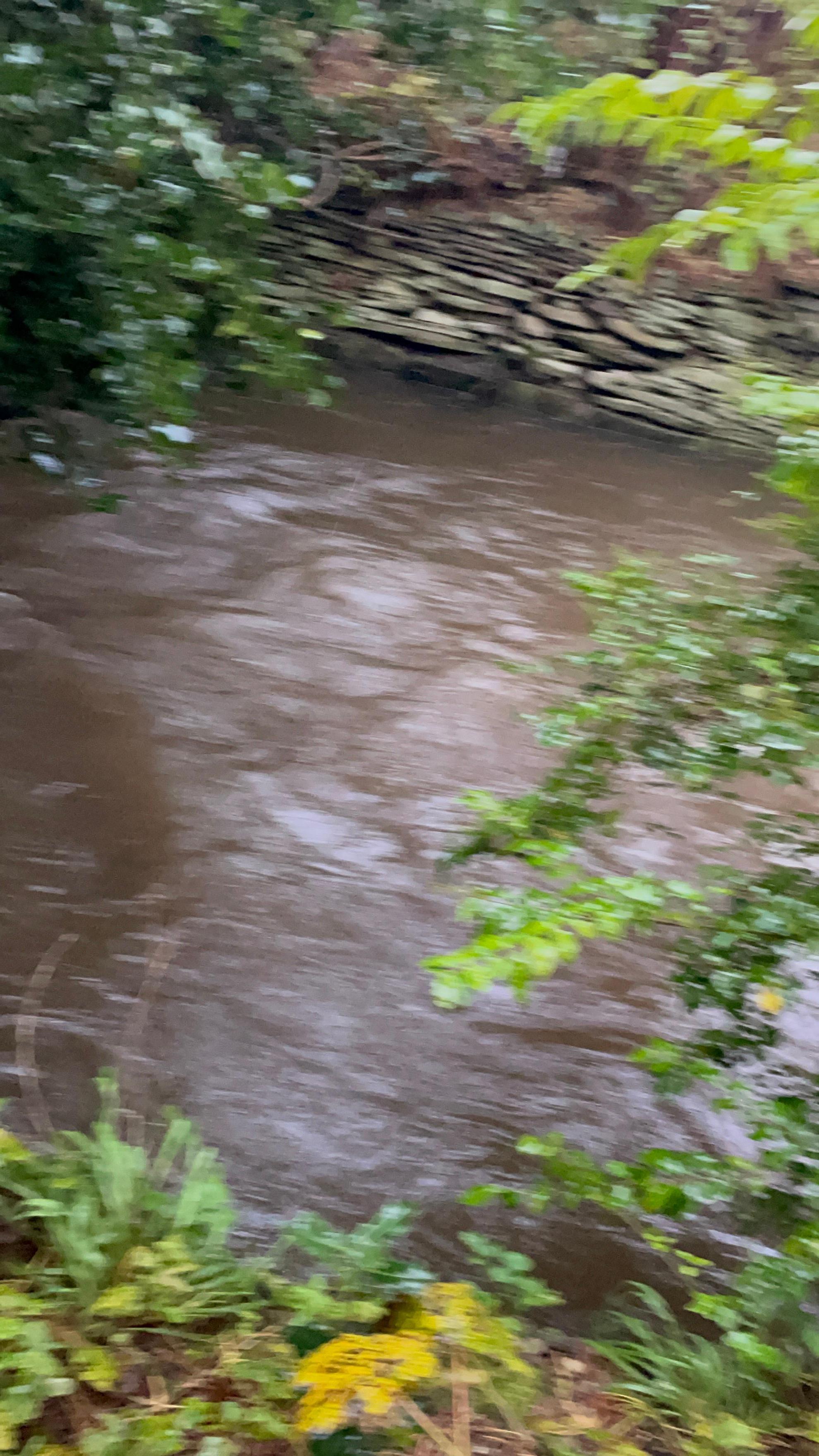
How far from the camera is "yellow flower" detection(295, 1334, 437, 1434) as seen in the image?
→ 116cm

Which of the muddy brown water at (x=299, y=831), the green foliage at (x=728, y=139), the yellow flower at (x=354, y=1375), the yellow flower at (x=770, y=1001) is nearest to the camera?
the green foliage at (x=728, y=139)

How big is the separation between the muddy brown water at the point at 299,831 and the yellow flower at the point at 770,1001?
11.4 inches

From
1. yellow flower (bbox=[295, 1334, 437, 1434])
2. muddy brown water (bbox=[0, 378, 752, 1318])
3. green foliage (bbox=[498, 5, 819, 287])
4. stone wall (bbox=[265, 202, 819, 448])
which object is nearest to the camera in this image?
green foliage (bbox=[498, 5, 819, 287])

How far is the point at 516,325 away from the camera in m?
7.24

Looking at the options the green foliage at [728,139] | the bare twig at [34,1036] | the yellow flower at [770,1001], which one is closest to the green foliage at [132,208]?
the green foliage at [728,139]

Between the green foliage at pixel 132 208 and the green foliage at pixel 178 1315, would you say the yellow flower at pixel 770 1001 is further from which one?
the green foliage at pixel 132 208

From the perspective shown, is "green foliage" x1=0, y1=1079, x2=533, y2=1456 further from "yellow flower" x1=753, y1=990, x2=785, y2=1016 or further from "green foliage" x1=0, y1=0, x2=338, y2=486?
"green foliage" x1=0, y1=0, x2=338, y2=486

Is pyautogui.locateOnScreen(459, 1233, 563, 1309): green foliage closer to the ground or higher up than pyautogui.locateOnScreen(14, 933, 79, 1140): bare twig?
closer to the ground

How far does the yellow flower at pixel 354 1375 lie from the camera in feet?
3.79

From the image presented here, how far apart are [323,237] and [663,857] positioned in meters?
5.97

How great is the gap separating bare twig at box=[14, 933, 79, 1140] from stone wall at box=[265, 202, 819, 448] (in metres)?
5.88

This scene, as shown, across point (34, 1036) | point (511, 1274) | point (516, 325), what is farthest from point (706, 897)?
point (516, 325)

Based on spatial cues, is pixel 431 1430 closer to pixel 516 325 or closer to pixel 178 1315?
pixel 178 1315

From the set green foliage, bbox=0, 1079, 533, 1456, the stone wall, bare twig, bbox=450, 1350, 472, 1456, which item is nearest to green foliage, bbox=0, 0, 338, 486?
green foliage, bbox=0, 1079, 533, 1456
